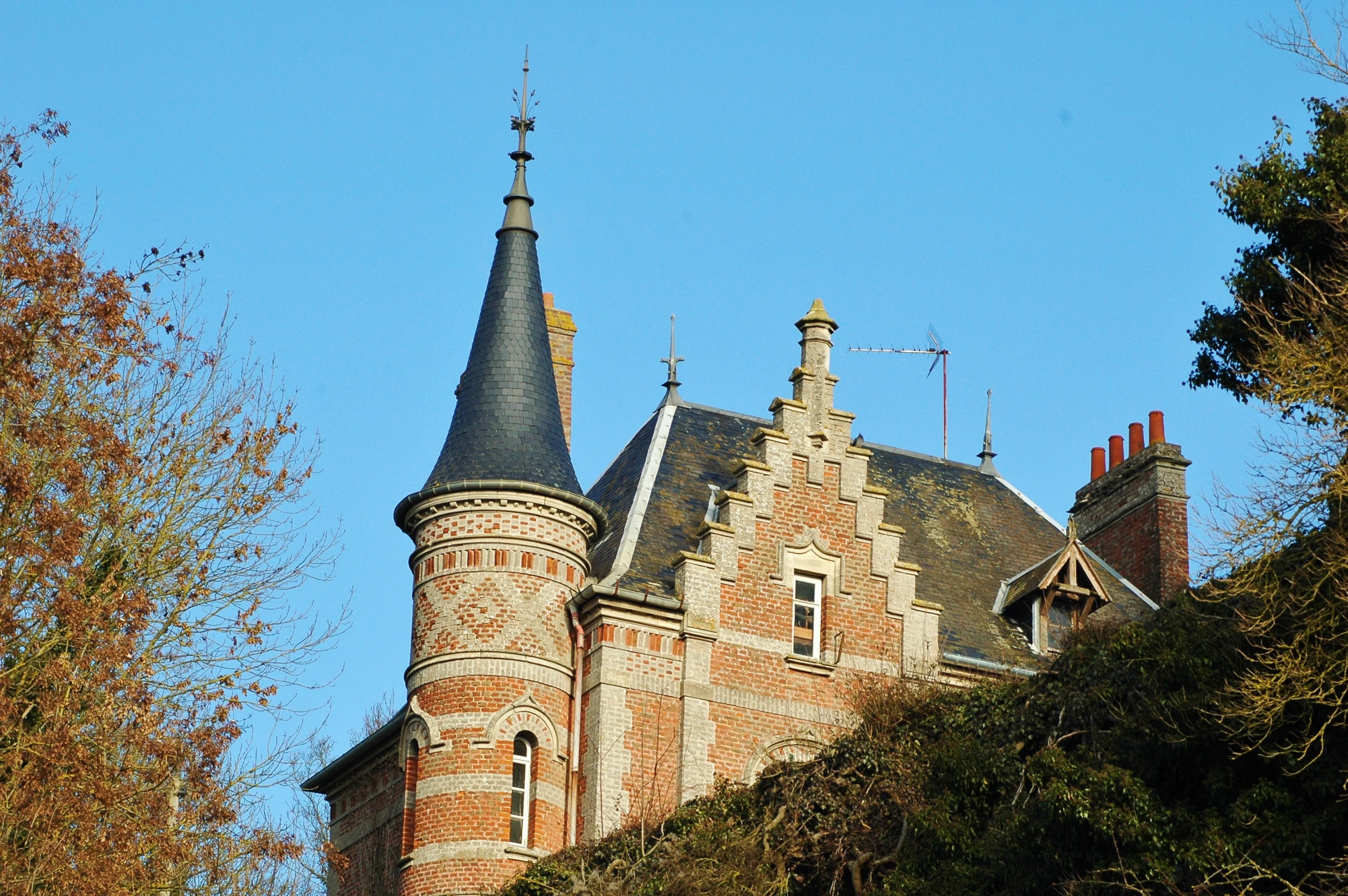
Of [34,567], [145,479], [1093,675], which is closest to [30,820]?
[34,567]

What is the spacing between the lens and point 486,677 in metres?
27.3

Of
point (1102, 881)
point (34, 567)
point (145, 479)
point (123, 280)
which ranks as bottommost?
point (1102, 881)

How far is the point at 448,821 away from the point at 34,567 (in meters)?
8.10

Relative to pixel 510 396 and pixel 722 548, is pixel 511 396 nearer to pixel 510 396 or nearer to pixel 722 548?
pixel 510 396

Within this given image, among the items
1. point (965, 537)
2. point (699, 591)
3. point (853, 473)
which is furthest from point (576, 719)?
point (965, 537)

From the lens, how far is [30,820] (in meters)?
19.2

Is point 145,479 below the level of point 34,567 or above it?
above

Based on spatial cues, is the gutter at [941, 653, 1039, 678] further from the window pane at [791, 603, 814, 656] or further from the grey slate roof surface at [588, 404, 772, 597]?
the grey slate roof surface at [588, 404, 772, 597]

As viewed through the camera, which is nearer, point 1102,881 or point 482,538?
point 1102,881

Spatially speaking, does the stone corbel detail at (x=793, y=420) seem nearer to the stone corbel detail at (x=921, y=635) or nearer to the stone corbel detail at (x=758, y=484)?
the stone corbel detail at (x=758, y=484)

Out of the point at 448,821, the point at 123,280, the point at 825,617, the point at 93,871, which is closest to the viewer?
the point at 93,871

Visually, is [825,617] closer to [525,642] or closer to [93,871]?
[525,642]

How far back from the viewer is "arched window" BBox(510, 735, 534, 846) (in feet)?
88.4

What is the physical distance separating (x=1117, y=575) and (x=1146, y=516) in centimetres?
103
